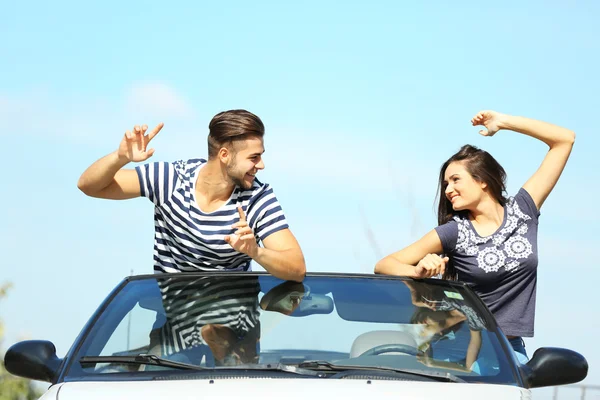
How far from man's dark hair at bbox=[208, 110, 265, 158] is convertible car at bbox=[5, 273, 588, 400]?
802 mm

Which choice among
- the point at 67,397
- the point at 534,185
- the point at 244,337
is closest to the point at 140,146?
the point at 244,337

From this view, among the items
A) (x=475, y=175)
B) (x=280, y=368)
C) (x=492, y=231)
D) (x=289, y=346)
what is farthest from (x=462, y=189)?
(x=280, y=368)

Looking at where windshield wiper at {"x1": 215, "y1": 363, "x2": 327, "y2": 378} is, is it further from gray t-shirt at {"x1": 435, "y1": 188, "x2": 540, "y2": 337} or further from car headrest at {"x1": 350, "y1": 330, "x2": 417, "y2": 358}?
gray t-shirt at {"x1": 435, "y1": 188, "x2": 540, "y2": 337}

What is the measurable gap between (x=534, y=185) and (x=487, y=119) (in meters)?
0.47

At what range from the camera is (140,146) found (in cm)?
453

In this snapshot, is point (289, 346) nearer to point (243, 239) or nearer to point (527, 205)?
point (243, 239)

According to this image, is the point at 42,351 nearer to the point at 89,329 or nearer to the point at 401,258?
the point at 89,329

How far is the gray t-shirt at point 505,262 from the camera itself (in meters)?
4.72

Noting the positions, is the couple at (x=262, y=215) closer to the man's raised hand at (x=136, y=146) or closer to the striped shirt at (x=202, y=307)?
the man's raised hand at (x=136, y=146)

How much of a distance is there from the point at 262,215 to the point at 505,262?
121cm

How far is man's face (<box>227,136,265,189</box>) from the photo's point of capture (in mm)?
4582

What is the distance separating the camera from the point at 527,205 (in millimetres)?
4969

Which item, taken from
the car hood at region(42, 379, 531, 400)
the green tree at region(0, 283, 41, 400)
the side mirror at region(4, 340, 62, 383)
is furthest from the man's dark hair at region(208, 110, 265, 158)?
the green tree at region(0, 283, 41, 400)

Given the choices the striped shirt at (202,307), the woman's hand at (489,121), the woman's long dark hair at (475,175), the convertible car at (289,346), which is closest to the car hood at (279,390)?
the convertible car at (289,346)
